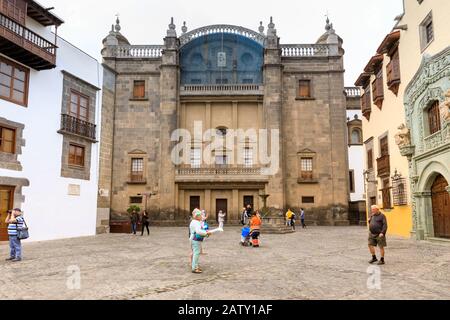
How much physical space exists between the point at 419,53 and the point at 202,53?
2135 cm

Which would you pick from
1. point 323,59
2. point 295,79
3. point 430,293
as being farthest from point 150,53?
point 430,293

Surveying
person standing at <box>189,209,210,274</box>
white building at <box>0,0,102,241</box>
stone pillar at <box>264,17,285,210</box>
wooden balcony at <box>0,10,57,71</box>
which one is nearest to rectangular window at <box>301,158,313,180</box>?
stone pillar at <box>264,17,285,210</box>

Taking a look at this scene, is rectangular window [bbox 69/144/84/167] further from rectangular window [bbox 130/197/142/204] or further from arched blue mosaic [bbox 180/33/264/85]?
arched blue mosaic [bbox 180/33/264/85]

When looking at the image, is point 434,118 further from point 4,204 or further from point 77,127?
point 4,204

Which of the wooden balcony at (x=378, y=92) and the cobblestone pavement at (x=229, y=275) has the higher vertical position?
the wooden balcony at (x=378, y=92)

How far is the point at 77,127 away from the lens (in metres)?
20.3

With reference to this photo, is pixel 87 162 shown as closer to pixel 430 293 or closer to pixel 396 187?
pixel 396 187

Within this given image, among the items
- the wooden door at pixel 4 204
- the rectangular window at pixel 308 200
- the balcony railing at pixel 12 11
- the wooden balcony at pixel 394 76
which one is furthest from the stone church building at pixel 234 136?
the balcony railing at pixel 12 11

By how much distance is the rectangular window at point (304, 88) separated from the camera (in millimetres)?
31609

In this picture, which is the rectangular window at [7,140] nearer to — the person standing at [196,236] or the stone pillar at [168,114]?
the person standing at [196,236]

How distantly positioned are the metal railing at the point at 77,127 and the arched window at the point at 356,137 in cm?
2617

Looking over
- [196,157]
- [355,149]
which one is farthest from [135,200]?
[355,149]

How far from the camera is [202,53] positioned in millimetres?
34031

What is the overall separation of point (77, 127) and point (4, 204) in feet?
19.2
